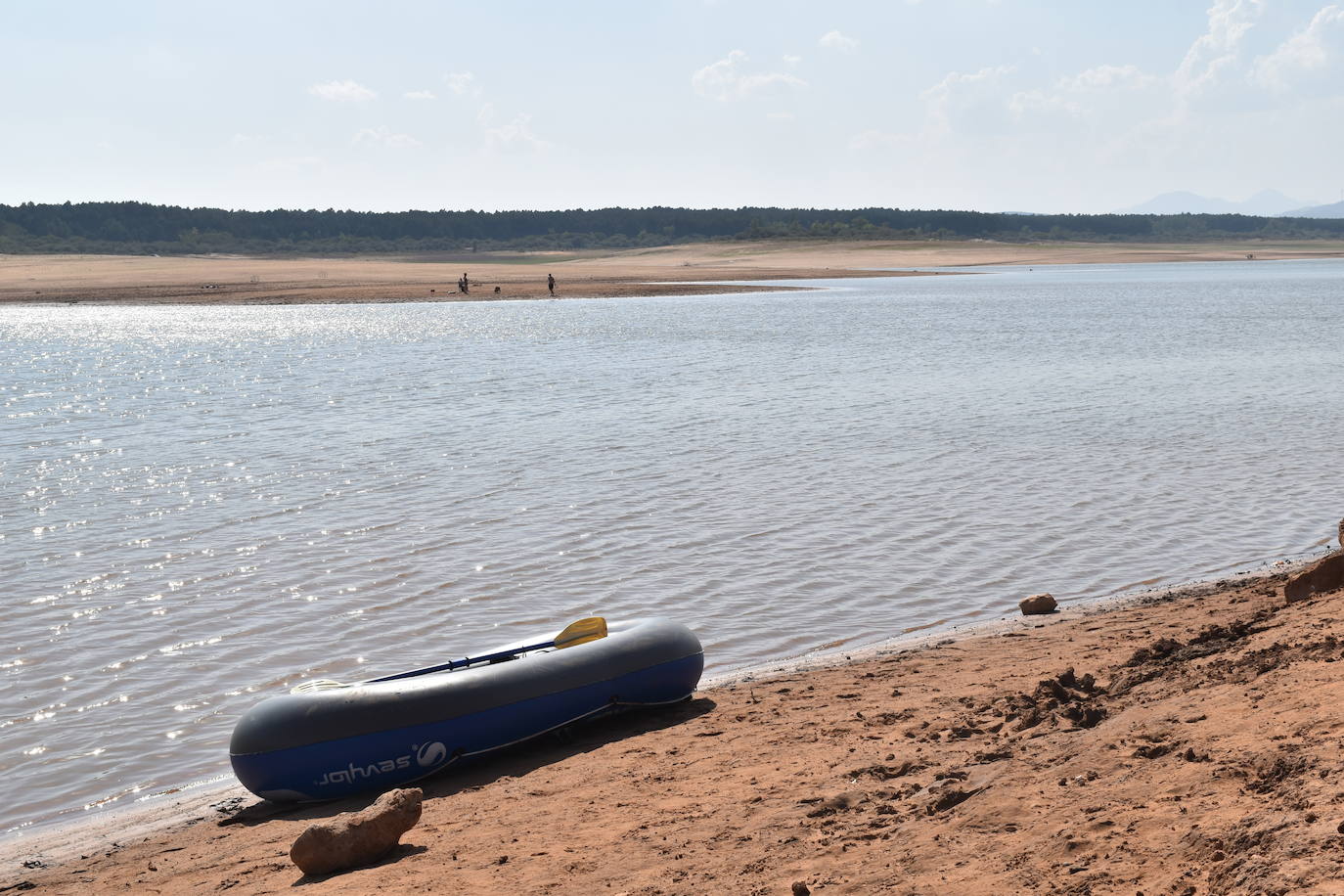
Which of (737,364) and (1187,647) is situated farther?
(737,364)

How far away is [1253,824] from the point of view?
13.3 feet

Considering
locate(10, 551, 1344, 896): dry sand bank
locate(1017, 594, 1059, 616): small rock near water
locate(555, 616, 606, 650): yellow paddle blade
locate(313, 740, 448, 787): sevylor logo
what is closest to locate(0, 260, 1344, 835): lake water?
locate(1017, 594, 1059, 616): small rock near water

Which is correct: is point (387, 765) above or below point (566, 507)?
below

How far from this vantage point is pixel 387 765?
664cm

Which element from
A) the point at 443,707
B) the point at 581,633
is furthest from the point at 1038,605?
the point at 443,707

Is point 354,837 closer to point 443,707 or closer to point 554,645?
point 443,707

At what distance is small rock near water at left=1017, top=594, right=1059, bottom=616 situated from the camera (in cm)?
903

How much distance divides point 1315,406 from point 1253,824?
54.9 ft

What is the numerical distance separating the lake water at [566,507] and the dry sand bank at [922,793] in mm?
1274

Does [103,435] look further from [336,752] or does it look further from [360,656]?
[336,752]

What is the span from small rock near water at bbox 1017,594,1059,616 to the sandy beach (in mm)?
48829

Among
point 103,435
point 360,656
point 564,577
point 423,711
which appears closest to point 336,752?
point 423,711

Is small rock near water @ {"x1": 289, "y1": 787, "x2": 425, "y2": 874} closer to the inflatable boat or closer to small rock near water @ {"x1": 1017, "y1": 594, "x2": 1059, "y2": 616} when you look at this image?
the inflatable boat

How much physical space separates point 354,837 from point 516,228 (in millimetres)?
152079
